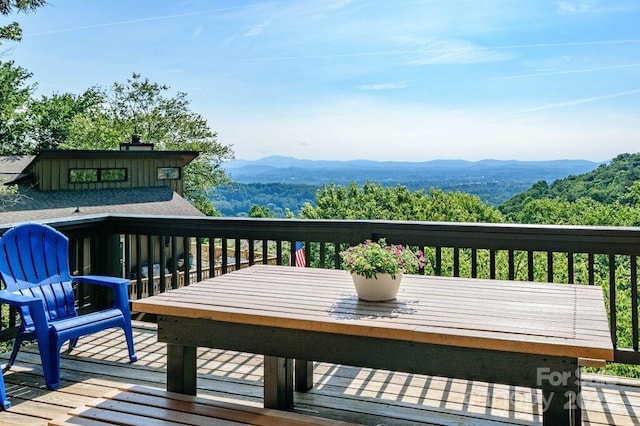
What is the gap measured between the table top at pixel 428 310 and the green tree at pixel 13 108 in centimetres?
2404

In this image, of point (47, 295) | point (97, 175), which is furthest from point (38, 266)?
point (97, 175)

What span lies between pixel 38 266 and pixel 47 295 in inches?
Answer: 7.7

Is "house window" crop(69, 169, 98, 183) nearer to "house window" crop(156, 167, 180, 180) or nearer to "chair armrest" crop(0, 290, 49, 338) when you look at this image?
"house window" crop(156, 167, 180, 180)

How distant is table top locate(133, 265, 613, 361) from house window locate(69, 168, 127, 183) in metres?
15.6

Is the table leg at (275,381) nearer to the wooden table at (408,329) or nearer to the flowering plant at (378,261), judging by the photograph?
the wooden table at (408,329)

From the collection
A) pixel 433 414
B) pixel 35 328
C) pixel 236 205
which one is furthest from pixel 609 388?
pixel 236 205

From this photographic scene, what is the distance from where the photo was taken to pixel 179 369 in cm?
230

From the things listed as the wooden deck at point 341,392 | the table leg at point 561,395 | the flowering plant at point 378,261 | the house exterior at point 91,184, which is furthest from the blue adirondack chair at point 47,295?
the house exterior at point 91,184

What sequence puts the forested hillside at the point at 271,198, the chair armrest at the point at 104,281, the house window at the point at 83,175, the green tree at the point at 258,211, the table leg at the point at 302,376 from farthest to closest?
1. the green tree at the point at 258,211
2. the forested hillside at the point at 271,198
3. the house window at the point at 83,175
4. the chair armrest at the point at 104,281
5. the table leg at the point at 302,376

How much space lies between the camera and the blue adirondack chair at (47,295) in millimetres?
3133

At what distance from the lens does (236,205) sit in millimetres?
39969

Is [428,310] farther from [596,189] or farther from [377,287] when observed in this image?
[596,189]

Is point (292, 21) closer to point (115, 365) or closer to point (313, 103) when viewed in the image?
point (313, 103)

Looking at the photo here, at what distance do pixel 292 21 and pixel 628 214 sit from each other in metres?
19.1
